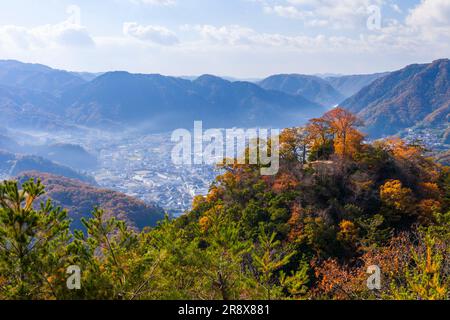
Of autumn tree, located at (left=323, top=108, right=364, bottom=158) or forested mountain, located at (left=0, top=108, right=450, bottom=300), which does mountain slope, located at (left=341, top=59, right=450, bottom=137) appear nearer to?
autumn tree, located at (left=323, top=108, right=364, bottom=158)

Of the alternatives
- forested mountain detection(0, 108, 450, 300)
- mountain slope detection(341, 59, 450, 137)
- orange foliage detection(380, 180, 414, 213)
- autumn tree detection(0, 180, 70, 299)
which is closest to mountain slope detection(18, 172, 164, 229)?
forested mountain detection(0, 108, 450, 300)

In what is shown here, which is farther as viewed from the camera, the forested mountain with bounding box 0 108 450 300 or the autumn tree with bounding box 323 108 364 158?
the autumn tree with bounding box 323 108 364 158

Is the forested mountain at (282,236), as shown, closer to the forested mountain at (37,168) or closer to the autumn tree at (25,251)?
the autumn tree at (25,251)

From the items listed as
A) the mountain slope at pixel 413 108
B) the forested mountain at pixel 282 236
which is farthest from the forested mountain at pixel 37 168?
the mountain slope at pixel 413 108

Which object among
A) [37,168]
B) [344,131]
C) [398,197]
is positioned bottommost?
[37,168]

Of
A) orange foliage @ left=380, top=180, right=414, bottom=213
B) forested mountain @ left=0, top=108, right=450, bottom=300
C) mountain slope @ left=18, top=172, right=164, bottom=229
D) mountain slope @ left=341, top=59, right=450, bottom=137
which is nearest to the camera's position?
forested mountain @ left=0, top=108, right=450, bottom=300

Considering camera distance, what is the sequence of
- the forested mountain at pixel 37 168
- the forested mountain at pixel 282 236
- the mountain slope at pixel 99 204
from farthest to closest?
the forested mountain at pixel 37 168 → the mountain slope at pixel 99 204 → the forested mountain at pixel 282 236

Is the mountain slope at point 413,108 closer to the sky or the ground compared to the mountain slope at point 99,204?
closer to the sky

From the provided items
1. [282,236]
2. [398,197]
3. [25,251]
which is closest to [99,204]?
[282,236]

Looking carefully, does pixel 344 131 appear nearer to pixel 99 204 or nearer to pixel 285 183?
pixel 285 183
